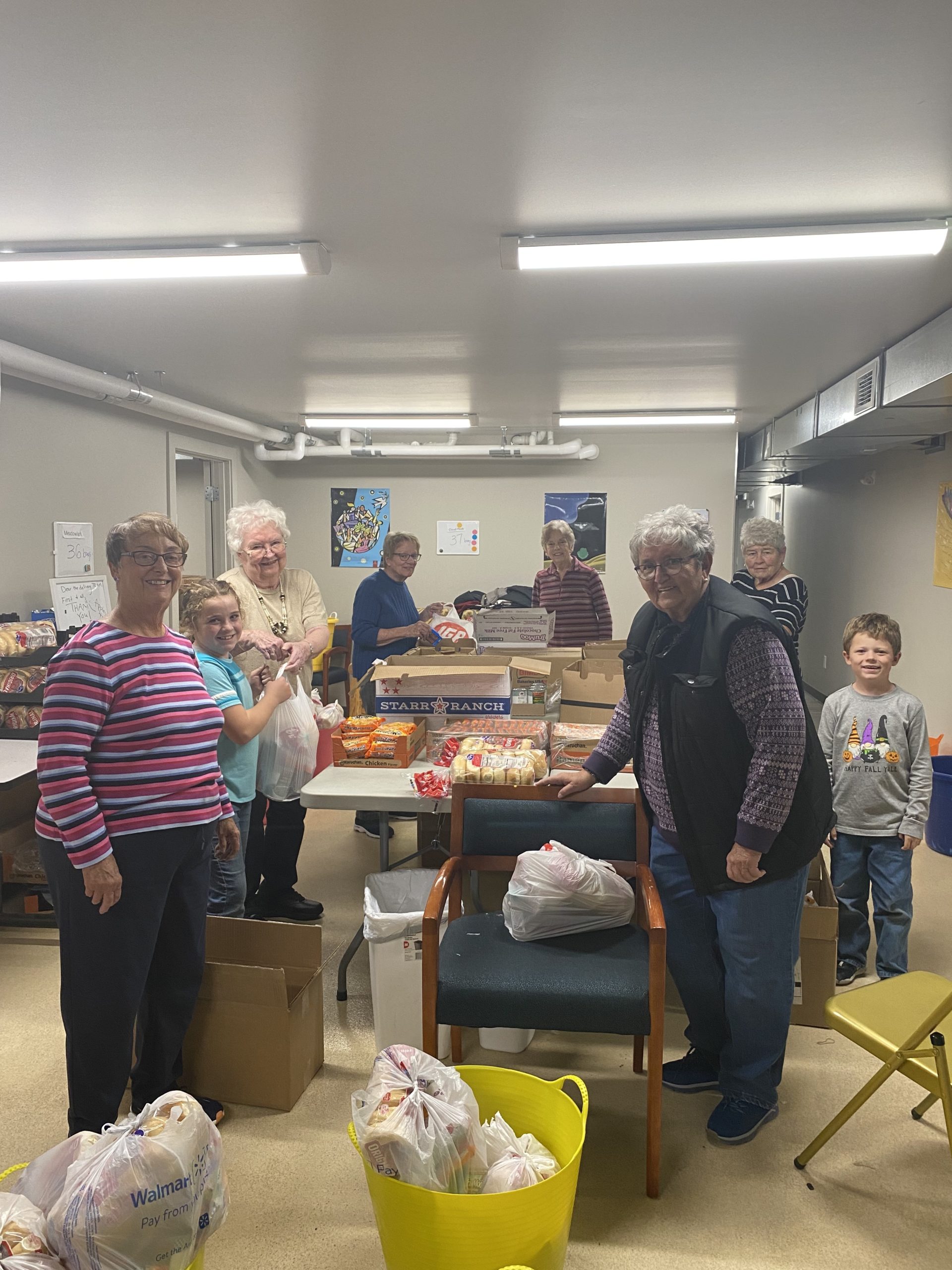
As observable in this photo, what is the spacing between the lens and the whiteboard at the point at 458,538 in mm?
8516

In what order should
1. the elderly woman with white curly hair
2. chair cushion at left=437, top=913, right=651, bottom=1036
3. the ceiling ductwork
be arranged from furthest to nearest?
the ceiling ductwork, the elderly woman with white curly hair, chair cushion at left=437, top=913, right=651, bottom=1036

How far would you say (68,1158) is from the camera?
1356 mm

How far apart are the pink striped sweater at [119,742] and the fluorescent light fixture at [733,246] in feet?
6.19

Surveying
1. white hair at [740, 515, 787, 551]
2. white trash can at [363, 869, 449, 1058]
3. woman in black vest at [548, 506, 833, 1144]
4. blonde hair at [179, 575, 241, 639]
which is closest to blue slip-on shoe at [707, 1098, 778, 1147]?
woman in black vest at [548, 506, 833, 1144]

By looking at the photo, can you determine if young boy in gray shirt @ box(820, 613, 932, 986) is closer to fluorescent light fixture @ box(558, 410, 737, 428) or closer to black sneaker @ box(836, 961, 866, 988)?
black sneaker @ box(836, 961, 866, 988)

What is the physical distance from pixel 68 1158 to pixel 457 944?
1.04 meters

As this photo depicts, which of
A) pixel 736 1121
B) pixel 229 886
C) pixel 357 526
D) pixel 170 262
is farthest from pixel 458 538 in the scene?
pixel 736 1121

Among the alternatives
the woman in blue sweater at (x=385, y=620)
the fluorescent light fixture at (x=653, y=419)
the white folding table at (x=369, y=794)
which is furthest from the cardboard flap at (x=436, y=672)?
the fluorescent light fixture at (x=653, y=419)

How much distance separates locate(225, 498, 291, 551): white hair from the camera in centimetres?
319

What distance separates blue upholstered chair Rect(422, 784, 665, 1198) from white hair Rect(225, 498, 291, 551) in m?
1.37

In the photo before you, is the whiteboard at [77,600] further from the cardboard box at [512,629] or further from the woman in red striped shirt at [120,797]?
the woman in red striped shirt at [120,797]

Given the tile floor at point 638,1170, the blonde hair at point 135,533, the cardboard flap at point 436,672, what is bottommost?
the tile floor at point 638,1170

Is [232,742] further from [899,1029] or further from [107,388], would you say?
[107,388]

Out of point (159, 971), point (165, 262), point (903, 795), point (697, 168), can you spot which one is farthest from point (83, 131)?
point (903, 795)
